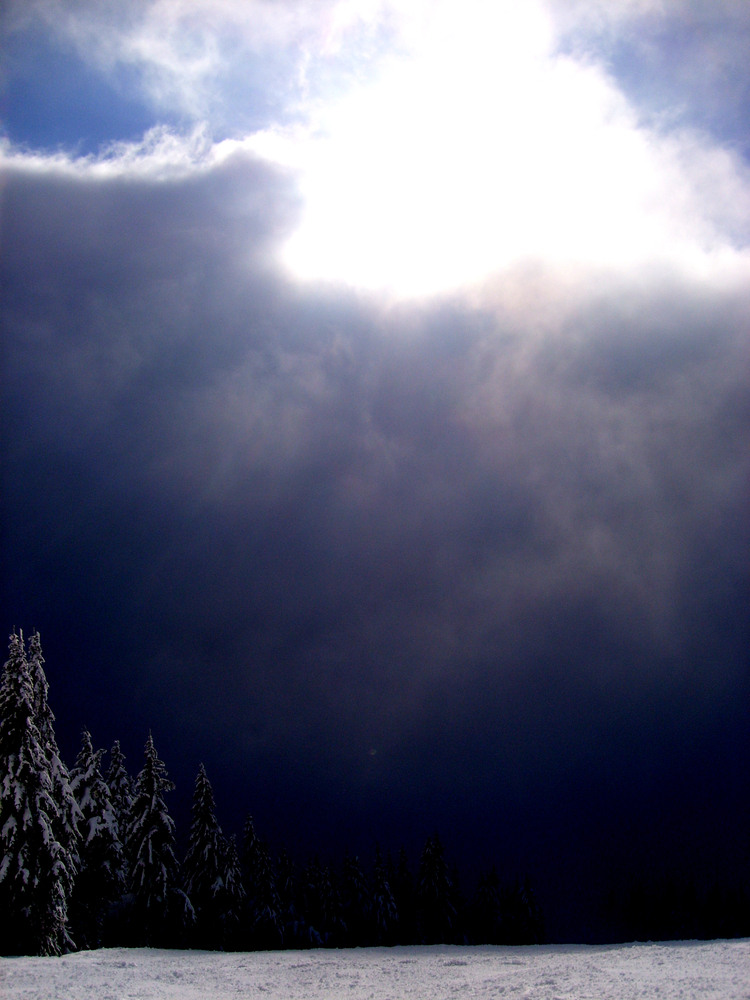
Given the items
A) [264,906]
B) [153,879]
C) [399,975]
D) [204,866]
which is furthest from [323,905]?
[399,975]

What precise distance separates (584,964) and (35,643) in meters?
24.2

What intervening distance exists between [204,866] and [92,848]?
307 inches

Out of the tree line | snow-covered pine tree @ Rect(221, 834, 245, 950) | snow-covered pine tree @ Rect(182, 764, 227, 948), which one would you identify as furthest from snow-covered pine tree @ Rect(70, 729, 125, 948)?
snow-covered pine tree @ Rect(221, 834, 245, 950)

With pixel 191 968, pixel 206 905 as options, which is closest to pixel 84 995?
pixel 191 968

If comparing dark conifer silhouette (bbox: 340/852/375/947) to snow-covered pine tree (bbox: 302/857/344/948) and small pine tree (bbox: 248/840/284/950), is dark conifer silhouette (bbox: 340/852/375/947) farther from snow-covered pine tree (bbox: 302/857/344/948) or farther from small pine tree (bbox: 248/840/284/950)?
small pine tree (bbox: 248/840/284/950)

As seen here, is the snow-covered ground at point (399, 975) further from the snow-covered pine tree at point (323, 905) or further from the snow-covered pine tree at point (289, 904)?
the snow-covered pine tree at point (323, 905)

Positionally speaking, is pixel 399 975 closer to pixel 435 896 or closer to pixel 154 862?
pixel 154 862

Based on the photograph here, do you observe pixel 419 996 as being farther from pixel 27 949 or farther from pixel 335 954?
pixel 27 949

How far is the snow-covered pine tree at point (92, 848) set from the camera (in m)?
38.7

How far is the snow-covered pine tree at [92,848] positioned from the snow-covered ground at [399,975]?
40.7ft

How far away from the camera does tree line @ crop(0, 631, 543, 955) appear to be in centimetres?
2803

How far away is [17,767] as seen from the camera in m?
28.3

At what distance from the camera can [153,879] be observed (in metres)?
39.1

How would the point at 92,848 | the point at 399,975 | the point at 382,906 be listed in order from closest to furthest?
1. the point at 399,975
2. the point at 92,848
3. the point at 382,906
